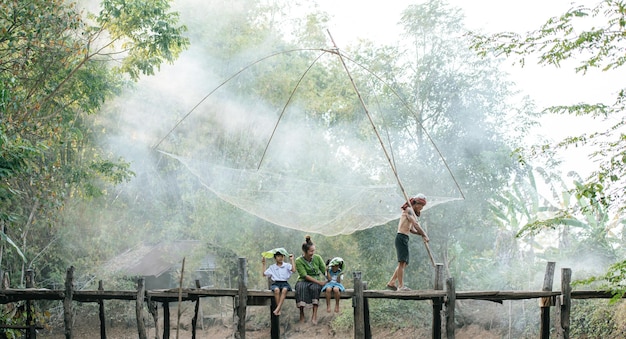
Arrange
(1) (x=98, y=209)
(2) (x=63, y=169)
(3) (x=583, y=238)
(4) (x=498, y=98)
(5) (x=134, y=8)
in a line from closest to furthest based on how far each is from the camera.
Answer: (5) (x=134, y=8) < (2) (x=63, y=169) < (3) (x=583, y=238) < (4) (x=498, y=98) < (1) (x=98, y=209)

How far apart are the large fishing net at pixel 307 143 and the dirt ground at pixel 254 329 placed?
2.43 metres

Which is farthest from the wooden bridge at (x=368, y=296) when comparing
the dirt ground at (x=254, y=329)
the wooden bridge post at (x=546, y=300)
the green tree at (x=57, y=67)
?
the dirt ground at (x=254, y=329)

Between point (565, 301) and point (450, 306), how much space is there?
100 cm

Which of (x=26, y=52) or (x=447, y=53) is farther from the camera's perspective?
(x=447, y=53)

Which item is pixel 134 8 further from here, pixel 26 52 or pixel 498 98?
pixel 498 98

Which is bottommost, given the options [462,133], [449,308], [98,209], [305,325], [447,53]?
[305,325]

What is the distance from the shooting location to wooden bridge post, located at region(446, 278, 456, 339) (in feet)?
19.2

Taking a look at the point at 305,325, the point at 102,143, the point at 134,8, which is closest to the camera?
the point at 134,8

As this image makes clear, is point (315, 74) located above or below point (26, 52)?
above

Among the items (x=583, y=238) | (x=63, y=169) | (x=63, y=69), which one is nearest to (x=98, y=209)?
(x=63, y=169)

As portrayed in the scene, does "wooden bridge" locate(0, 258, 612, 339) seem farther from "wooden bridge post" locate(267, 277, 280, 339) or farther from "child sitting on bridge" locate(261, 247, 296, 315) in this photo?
"child sitting on bridge" locate(261, 247, 296, 315)

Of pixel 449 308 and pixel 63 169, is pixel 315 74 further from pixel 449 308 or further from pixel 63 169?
Answer: pixel 449 308

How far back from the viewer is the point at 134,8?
8.46m

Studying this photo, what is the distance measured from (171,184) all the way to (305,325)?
509 cm
